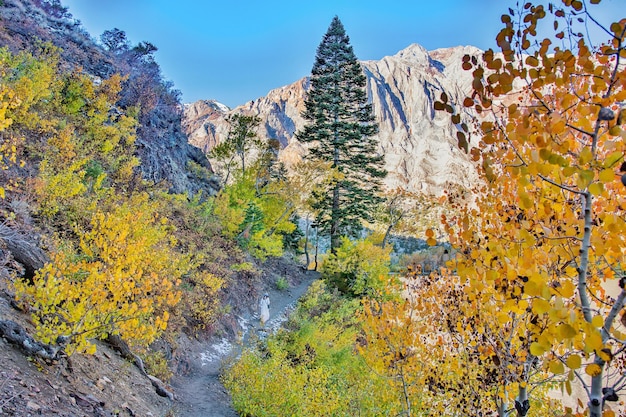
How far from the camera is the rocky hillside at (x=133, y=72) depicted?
45.0ft

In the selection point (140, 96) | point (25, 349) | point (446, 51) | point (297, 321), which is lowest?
point (297, 321)

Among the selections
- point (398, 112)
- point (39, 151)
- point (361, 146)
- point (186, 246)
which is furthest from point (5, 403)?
point (398, 112)

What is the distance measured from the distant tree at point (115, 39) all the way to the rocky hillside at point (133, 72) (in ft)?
1.83

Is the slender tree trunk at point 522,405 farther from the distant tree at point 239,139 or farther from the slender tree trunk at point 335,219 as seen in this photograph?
the slender tree trunk at point 335,219

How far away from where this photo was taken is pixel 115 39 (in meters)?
19.8

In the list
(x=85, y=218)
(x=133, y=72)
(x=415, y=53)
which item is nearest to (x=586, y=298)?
(x=85, y=218)

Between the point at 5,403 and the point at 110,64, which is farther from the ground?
the point at 110,64

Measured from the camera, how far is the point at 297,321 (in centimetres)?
1251

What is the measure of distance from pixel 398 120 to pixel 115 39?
129136 millimetres

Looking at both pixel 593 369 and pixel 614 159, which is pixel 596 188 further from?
pixel 593 369

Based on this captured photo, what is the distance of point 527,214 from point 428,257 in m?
42.2

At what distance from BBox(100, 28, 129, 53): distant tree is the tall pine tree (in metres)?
11.4

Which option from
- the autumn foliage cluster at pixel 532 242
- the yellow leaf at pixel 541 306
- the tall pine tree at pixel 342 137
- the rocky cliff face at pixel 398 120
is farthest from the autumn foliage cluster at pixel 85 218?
the rocky cliff face at pixel 398 120

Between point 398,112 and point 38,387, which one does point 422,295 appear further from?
point 398,112
